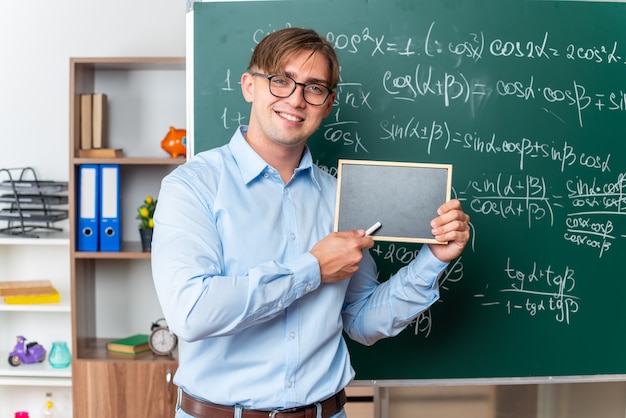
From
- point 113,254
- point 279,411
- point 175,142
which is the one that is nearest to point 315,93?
point 279,411

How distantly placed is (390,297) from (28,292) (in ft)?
7.68

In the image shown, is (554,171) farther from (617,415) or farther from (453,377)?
(617,415)

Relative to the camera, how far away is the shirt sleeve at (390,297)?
68.8 inches

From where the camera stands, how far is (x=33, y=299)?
11.5 feet

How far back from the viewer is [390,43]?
88.7 inches

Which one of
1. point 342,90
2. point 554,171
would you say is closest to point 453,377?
point 554,171

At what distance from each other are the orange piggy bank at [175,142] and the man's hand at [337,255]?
2.02 meters

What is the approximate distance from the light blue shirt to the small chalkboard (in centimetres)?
8

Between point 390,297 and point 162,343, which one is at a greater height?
point 390,297

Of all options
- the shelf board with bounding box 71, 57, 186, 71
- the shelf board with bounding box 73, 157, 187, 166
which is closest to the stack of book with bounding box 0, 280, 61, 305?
the shelf board with bounding box 73, 157, 187, 166

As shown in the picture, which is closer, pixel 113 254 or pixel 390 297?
pixel 390 297

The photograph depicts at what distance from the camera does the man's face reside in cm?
164

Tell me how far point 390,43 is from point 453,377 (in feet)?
3.51

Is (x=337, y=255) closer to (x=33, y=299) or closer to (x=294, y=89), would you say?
(x=294, y=89)
